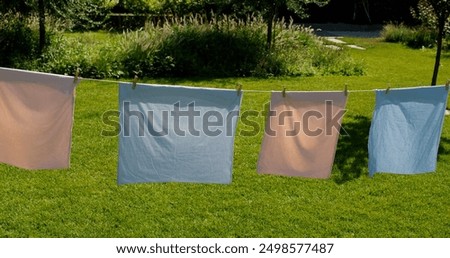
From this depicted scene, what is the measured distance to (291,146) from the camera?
15.5 ft

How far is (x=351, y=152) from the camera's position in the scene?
7.44 m

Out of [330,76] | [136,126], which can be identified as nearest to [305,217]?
[136,126]

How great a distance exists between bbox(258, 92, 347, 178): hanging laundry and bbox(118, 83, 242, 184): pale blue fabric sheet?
1.16 ft

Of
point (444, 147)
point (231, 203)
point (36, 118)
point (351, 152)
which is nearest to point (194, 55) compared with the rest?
point (351, 152)

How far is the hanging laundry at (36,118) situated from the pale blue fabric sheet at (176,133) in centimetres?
51

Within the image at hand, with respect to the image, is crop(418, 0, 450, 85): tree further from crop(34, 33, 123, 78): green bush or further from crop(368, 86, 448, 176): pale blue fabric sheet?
crop(34, 33, 123, 78): green bush

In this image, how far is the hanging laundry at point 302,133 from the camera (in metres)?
4.52

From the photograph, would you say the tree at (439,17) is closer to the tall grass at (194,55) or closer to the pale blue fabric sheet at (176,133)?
the tall grass at (194,55)

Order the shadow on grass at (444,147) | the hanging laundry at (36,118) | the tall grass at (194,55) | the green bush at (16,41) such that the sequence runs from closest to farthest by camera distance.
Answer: the hanging laundry at (36,118), the shadow on grass at (444,147), the green bush at (16,41), the tall grass at (194,55)

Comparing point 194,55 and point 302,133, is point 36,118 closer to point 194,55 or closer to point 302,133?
point 302,133

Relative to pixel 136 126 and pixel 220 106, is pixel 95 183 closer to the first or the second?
pixel 136 126

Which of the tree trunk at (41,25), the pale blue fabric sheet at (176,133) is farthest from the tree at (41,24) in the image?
the pale blue fabric sheet at (176,133)

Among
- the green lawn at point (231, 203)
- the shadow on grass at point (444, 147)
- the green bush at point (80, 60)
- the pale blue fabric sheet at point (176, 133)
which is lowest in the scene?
the green lawn at point (231, 203)

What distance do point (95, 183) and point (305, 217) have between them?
2446 millimetres
